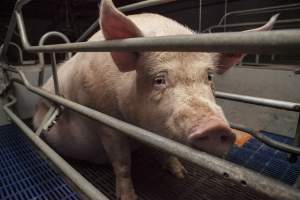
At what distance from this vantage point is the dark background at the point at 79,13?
17.6 ft

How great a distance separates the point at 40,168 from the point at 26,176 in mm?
118

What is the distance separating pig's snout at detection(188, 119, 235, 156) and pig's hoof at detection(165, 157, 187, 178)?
3.63ft

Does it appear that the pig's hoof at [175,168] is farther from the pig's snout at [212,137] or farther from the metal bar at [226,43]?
the metal bar at [226,43]

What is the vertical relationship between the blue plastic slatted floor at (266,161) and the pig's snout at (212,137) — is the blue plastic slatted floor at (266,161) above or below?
below

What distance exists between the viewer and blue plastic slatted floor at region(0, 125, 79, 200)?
1.61m

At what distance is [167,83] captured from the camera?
1.10m

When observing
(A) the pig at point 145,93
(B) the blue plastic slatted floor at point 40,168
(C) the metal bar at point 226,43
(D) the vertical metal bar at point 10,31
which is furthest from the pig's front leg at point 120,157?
(D) the vertical metal bar at point 10,31

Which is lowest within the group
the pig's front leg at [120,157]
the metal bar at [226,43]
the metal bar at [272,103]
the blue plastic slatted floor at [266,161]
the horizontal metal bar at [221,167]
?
the blue plastic slatted floor at [266,161]

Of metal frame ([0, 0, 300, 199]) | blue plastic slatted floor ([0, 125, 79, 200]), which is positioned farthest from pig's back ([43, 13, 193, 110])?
blue plastic slatted floor ([0, 125, 79, 200])

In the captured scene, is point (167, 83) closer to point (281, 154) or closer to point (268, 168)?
point (268, 168)

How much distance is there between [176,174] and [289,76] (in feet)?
6.11

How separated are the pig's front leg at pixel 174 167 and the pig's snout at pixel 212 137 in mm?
1106

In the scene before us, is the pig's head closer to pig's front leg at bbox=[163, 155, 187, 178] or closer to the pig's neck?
the pig's neck

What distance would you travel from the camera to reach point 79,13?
21.2ft
